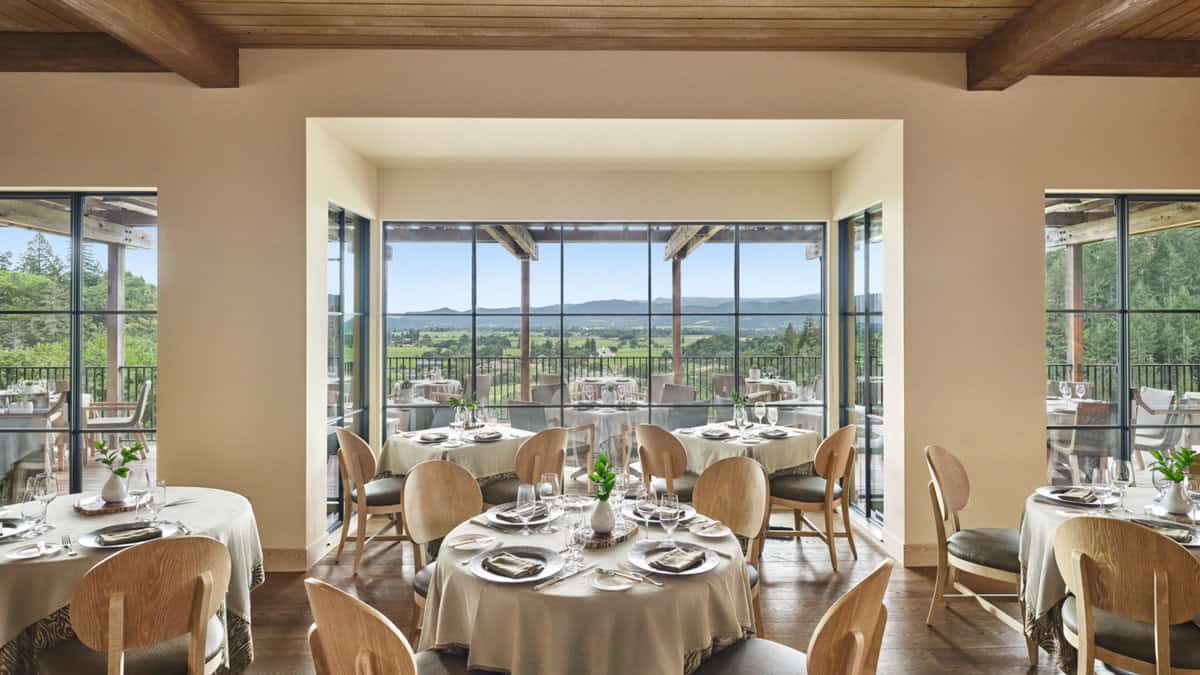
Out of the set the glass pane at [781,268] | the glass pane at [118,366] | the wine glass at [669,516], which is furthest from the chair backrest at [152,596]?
the glass pane at [781,268]

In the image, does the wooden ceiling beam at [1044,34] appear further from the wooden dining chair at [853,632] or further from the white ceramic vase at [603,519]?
the white ceramic vase at [603,519]

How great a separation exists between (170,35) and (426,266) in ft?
9.21

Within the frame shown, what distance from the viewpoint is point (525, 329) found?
6.26 m

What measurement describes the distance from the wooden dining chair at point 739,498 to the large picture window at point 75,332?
157 inches

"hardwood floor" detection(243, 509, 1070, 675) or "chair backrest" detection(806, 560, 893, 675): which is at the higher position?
"chair backrest" detection(806, 560, 893, 675)

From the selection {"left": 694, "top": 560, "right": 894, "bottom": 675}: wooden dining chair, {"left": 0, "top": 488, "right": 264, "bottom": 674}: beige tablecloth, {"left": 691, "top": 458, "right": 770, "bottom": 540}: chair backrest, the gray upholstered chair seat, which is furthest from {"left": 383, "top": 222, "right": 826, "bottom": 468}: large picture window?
{"left": 694, "top": 560, "right": 894, "bottom": 675}: wooden dining chair

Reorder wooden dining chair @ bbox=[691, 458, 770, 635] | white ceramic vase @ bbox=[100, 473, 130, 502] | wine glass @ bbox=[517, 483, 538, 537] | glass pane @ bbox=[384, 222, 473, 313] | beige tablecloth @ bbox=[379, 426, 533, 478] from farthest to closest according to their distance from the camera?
1. glass pane @ bbox=[384, 222, 473, 313]
2. beige tablecloth @ bbox=[379, 426, 533, 478]
3. wooden dining chair @ bbox=[691, 458, 770, 635]
4. white ceramic vase @ bbox=[100, 473, 130, 502]
5. wine glass @ bbox=[517, 483, 538, 537]

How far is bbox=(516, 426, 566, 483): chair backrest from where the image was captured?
469 cm

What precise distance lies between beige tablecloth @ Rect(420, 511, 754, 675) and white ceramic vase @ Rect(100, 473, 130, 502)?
1.90m

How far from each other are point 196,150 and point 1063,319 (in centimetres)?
633

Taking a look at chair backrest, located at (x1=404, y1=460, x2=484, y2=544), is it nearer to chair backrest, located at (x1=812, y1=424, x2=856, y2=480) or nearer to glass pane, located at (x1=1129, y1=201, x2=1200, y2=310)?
chair backrest, located at (x1=812, y1=424, x2=856, y2=480)

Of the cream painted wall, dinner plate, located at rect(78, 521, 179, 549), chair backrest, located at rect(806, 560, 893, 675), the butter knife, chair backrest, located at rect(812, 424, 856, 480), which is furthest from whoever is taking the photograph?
chair backrest, located at rect(812, 424, 856, 480)

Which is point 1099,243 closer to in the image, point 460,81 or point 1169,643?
point 1169,643

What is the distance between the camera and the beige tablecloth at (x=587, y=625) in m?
2.05
